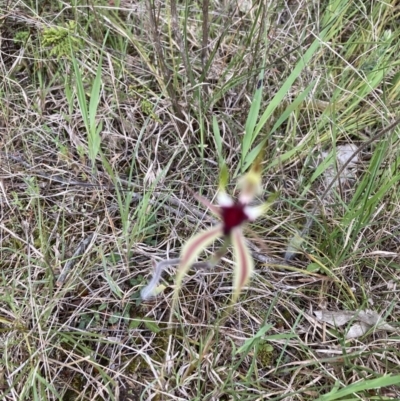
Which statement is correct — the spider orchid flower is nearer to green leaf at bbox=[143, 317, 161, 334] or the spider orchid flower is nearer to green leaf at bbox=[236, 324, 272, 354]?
green leaf at bbox=[236, 324, 272, 354]

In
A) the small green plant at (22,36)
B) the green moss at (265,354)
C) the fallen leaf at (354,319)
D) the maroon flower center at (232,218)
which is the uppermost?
the maroon flower center at (232,218)

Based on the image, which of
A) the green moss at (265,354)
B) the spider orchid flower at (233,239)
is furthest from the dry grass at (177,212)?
the spider orchid flower at (233,239)

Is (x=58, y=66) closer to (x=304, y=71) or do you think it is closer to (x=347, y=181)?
(x=304, y=71)

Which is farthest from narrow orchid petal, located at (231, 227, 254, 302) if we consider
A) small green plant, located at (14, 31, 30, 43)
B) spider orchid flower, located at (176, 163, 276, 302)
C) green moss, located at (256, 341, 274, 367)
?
small green plant, located at (14, 31, 30, 43)

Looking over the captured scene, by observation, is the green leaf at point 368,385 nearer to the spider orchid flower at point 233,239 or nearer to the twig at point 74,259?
the spider orchid flower at point 233,239

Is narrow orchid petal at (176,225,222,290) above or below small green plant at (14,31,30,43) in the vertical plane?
above

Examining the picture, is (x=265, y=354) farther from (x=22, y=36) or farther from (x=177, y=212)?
(x=22, y=36)

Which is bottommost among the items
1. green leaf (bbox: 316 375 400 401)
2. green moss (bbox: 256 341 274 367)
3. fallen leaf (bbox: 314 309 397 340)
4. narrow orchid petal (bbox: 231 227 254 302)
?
green moss (bbox: 256 341 274 367)

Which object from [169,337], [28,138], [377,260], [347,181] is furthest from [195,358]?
[28,138]

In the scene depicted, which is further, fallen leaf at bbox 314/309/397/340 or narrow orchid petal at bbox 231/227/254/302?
fallen leaf at bbox 314/309/397/340
